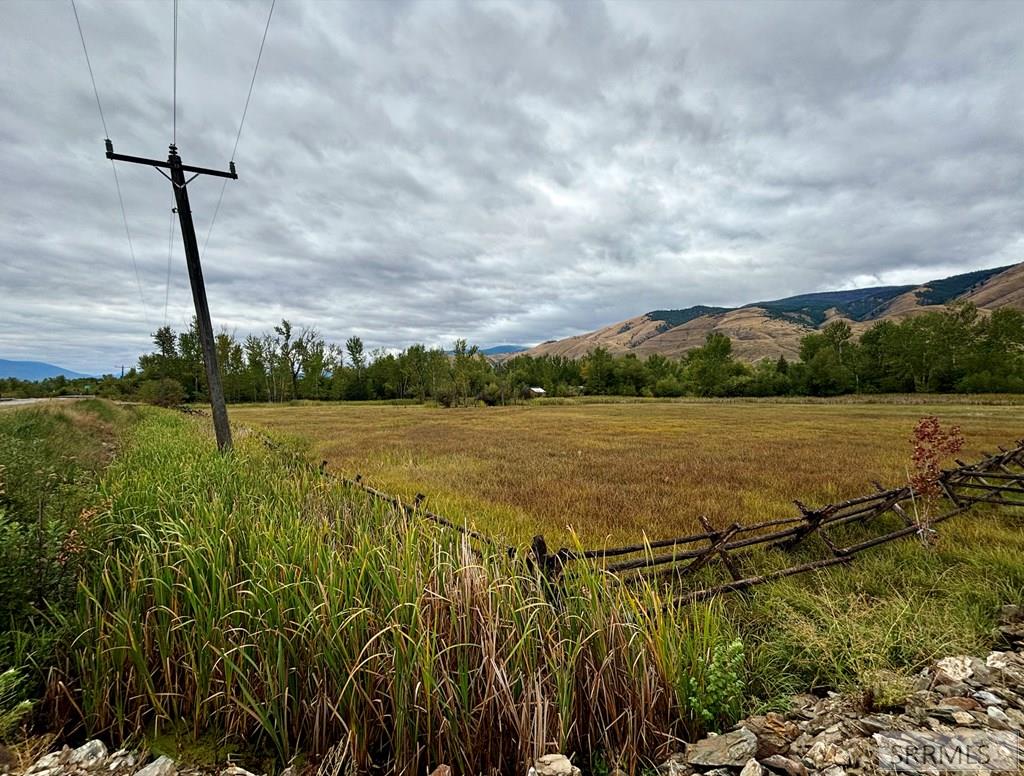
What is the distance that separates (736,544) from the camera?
4.84m

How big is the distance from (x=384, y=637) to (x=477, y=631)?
2.42 ft

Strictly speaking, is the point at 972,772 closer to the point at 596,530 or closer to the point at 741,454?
the point at 596,530

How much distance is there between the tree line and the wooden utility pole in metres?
59.4

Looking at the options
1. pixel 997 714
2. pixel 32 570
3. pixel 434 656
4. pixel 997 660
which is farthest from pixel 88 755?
pixel 997 660

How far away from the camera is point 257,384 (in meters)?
92.2

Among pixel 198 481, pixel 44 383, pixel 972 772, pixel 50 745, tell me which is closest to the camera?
pixel 972 772

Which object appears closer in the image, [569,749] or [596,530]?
[569,749]

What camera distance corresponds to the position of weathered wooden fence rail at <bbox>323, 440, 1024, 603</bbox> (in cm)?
420

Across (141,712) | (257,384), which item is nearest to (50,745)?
(141,712)

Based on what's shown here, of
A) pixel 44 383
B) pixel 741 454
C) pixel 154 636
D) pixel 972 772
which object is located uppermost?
pixel 44 383

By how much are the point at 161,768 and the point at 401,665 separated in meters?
1.61

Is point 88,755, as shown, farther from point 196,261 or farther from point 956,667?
point 196,261

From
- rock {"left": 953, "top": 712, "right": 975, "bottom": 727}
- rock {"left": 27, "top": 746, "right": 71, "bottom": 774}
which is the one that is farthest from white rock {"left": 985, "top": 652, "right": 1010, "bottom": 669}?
rock {"left": 27, "top": 746, "right": 71, "bottom": 774}

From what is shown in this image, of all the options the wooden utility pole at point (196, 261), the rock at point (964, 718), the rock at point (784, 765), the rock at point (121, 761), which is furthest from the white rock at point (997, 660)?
the wooden utility pole at point (196, 261)
